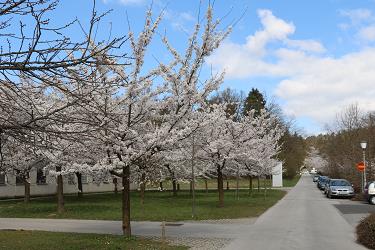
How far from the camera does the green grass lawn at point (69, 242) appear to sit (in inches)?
476

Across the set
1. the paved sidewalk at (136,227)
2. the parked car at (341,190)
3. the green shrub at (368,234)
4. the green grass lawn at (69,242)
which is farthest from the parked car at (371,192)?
the green grass lawn at (69,242)

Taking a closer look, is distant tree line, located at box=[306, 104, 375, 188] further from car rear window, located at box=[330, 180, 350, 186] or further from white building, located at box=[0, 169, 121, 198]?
white building, located at box=[0, 169, 121, 198]

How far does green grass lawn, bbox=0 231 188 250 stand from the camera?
1209 centimetres

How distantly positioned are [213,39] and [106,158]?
4.22m

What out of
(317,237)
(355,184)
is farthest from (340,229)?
(355,184)

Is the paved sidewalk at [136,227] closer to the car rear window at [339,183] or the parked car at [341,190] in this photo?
the parked car at [341,190]

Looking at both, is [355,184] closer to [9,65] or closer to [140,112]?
[140,112]

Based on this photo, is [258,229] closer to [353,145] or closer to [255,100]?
[353,145]

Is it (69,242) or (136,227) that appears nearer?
(69,242)

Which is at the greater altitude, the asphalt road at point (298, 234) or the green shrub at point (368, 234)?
the green shrub at point (368, 234)

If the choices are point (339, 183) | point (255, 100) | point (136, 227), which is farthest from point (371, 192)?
point (255, 100)

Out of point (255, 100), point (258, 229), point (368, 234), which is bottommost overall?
point (258, 229)

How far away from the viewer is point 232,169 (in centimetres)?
3250

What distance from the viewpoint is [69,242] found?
12.9 metres
